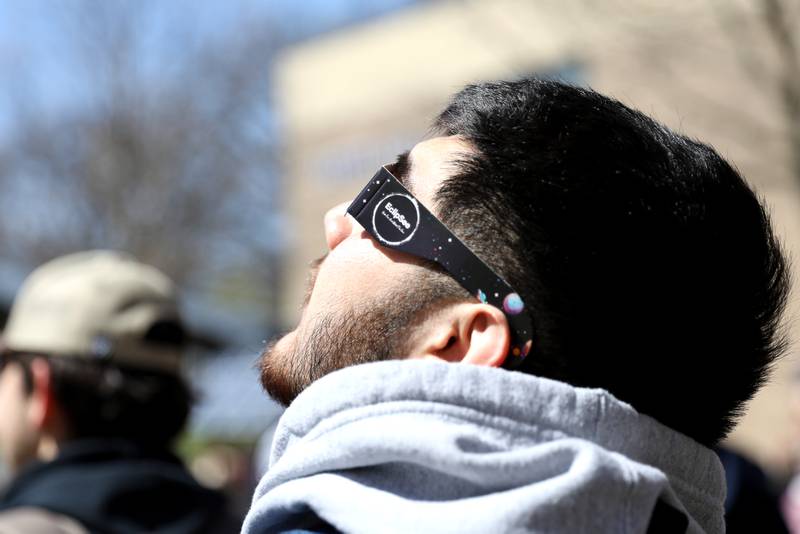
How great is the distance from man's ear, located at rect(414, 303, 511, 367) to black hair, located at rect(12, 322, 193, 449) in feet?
5.15

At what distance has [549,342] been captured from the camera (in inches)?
65.3

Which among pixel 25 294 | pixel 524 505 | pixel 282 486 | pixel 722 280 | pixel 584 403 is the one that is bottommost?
pixel 25 294

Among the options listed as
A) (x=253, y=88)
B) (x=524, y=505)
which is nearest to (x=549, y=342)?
(x=524, y=505)

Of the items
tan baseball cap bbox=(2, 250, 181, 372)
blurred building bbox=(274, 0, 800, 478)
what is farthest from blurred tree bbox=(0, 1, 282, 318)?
tan baseball cap bbox=(2, 250, 181, 372)

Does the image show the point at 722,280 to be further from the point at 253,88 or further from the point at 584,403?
the point at 253,88

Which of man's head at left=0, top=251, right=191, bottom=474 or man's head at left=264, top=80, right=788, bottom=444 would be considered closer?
man's head at left=264, top=80, right=788, bottom=444

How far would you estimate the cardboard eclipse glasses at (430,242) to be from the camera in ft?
5.49

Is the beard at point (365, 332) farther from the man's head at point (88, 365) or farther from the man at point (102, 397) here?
the man's head at point (88, 365)

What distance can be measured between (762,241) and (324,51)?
1936 cm

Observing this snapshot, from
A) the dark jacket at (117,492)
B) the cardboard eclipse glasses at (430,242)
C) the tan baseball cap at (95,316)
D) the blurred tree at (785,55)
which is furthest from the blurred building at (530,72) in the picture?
the cardboard eclipse glasses at (430,242)

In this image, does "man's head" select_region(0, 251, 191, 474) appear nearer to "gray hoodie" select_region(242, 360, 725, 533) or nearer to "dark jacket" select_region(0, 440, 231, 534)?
"dark jacket" select_region(0, 440, 231, 534)

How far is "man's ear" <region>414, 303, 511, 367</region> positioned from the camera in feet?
5.50

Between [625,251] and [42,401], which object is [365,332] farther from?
[42,401]

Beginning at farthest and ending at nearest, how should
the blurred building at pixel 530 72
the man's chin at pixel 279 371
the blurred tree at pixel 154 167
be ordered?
1. the blurred tree at pixel 154 167
2. the blurred building at pixel 530 72
3. the man's chin at pixel 279 371
